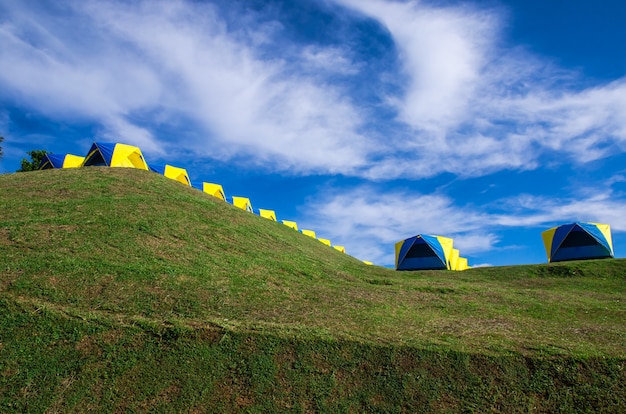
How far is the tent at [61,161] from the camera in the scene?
38500mm

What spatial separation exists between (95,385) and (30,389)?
117 centimetres

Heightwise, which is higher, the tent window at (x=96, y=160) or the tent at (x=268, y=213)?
the tent at (x=268, y=213)

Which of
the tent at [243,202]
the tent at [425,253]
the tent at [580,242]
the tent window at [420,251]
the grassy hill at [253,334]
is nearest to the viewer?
the grassy hill at [253,334]

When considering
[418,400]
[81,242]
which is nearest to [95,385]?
[418,400]

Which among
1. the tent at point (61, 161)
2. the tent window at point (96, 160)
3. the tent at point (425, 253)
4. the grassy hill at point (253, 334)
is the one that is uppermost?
the tent at point (61, 161)

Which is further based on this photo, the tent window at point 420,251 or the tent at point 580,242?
the tent window at point 420,251

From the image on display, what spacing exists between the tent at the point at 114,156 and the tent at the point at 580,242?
32353 millimetres

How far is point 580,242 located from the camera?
32.0 m

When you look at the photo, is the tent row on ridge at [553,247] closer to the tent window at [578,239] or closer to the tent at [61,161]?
the tent window at [578,239]

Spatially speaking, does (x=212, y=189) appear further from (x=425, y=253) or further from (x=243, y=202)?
(x=425, y=253)

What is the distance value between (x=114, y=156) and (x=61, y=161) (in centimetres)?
1038

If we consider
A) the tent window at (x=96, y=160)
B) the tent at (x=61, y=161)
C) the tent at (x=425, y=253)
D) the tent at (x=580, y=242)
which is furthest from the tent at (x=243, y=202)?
the tent at (x=580, y=242)

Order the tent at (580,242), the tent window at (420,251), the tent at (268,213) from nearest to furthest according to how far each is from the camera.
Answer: the tent at (580,242) → the tent window at (420,251) → the tent at (268,213)

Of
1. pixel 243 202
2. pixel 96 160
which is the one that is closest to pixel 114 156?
pixel 96 160
